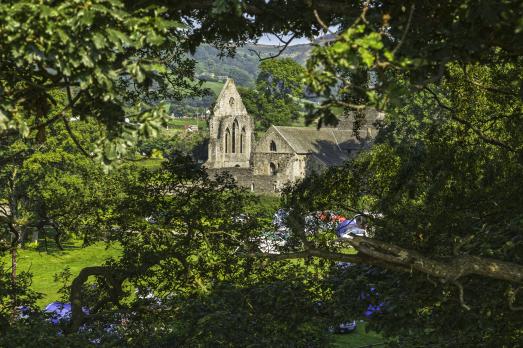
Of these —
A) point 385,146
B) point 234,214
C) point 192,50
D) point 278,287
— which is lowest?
point 278,287

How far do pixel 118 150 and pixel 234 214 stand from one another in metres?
7.68

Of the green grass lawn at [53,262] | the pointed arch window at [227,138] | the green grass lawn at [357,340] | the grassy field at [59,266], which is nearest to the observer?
the green grass lawn at [357,340]

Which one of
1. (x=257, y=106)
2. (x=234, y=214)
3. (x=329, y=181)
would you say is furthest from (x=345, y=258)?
(x=257, y=106)

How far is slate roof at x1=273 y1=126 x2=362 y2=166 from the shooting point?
2594 inches

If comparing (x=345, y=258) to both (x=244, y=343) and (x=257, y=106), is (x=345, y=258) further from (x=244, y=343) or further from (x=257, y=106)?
(x=257, y=106)

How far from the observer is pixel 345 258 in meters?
7.85

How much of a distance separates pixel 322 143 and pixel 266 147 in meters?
7.19

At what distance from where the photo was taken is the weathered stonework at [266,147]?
64.0m

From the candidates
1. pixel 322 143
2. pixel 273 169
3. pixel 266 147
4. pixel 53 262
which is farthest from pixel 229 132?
pixel 53 262

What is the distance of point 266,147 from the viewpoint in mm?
66312

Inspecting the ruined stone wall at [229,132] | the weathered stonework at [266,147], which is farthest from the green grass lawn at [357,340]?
the ruined stone wall at [229,132]

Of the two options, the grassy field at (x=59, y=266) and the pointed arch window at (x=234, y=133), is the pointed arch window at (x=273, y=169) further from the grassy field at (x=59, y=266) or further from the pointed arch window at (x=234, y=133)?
the grassy field at (x=59, y=266)

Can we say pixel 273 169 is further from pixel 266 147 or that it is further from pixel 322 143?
pixel 322 143

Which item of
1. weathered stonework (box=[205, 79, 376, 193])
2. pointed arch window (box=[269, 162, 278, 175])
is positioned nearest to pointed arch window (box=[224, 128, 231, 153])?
weathered stonework (box=[205, 79, 376, 193])
